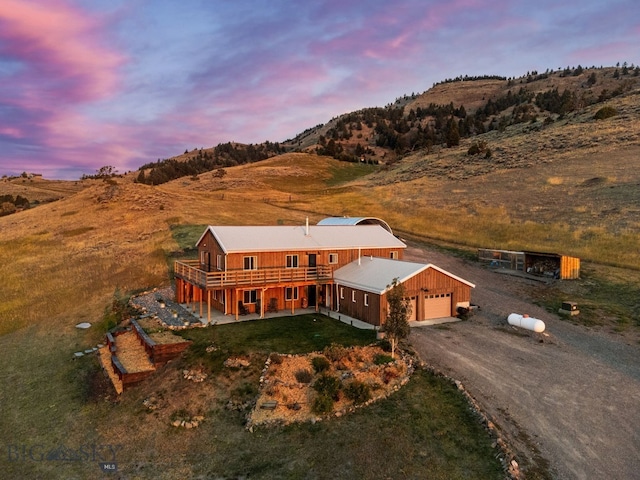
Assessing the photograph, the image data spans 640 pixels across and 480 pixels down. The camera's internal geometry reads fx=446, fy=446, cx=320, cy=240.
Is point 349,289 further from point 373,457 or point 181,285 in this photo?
point 373,457

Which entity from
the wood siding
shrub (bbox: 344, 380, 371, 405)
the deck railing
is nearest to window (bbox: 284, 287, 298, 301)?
the deck railing

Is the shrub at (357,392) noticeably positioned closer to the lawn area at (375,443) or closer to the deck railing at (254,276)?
the lawn area at (375,443)

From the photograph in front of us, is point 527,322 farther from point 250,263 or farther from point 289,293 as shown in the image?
point 250,263

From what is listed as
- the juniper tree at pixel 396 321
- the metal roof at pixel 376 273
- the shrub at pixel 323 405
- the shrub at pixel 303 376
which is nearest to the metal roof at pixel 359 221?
the metal roof at pixel 376 273

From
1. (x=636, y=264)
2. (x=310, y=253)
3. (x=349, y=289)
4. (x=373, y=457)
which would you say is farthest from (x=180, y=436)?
(x=636, y=264)

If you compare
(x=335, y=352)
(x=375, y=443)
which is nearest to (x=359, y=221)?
(x=335, y=352)
